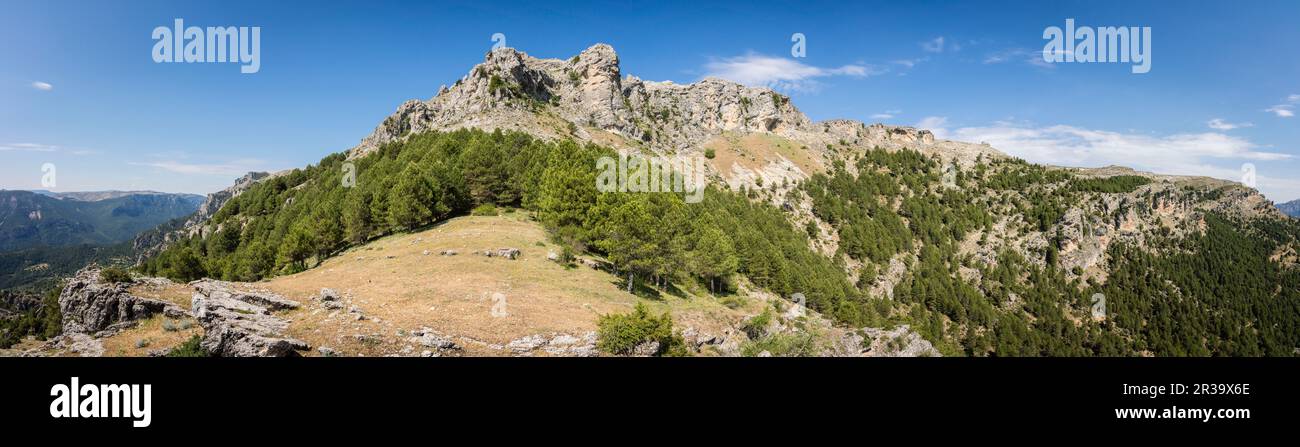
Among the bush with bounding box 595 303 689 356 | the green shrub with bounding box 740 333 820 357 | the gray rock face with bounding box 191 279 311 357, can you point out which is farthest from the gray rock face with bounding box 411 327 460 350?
the green shrub with bounding box 740 333 820 357

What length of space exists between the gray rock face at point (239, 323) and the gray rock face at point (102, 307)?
1.50 metres

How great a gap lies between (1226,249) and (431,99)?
25208 cm

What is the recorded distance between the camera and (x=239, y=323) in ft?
65.2

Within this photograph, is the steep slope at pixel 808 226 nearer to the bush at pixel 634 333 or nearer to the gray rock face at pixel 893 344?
the gray rock face at pixel 893 344

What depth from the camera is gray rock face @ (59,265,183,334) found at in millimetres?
20250

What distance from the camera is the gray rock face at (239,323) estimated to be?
17.2 m

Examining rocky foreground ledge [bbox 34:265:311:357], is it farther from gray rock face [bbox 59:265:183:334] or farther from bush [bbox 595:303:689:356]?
bush [bbox 595:303:689:356]

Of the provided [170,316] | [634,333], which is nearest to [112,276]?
[170,316]

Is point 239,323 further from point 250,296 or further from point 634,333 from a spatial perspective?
point 634,333

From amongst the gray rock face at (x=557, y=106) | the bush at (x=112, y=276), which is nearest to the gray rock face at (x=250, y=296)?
the bush at (x=112, y=276)

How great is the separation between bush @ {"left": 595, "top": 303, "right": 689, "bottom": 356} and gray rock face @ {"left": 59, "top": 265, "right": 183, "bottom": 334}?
61.8ft

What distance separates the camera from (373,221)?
57625mm
